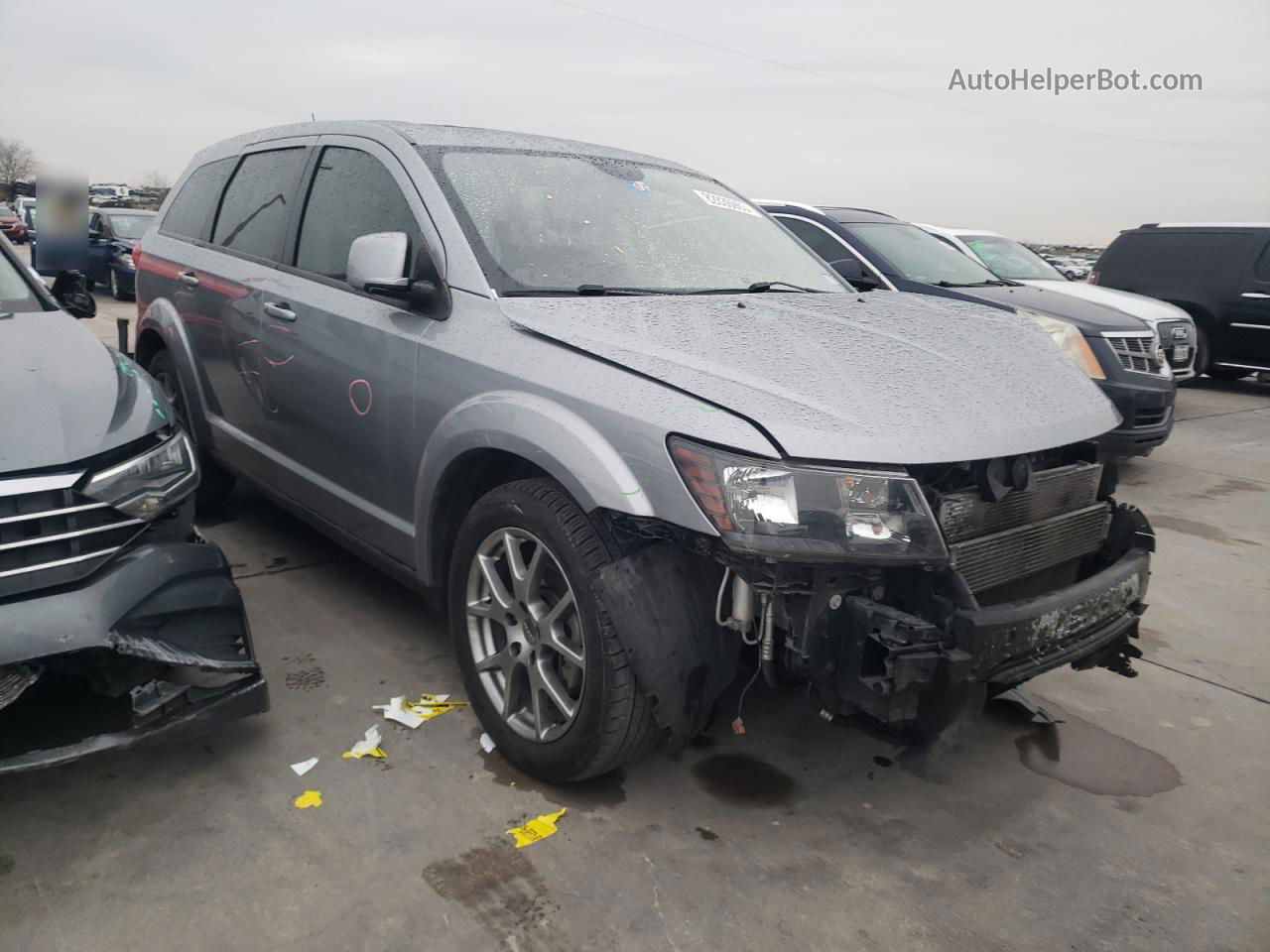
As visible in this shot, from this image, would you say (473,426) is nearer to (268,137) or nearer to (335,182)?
(335,182)

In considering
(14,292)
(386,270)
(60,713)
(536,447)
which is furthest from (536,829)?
(14,292)

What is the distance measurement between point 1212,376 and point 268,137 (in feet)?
41.9

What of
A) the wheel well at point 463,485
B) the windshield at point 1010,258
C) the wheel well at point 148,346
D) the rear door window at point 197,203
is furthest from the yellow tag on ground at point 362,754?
the windshield at point 1010,258

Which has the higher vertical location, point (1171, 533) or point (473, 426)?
point (473, 426)

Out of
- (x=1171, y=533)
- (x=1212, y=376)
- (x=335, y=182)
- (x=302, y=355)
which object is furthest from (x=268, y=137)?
(x=1212, y=376)

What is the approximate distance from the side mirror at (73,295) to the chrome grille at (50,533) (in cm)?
171

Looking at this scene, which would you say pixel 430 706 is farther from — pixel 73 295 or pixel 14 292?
pixel 73 295

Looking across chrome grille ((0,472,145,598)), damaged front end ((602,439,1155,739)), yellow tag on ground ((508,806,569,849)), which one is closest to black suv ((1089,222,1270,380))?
damaged front end ((602,439,1155,739))

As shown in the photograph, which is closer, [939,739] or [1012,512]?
[939,739]

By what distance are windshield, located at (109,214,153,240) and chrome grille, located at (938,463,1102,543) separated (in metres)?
16.9

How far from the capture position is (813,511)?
2209 mm

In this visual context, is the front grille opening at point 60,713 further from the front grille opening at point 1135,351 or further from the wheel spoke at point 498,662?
the front grille opening at point 1135,351

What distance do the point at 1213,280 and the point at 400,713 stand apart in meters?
11.2

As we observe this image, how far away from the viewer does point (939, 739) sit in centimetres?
238
